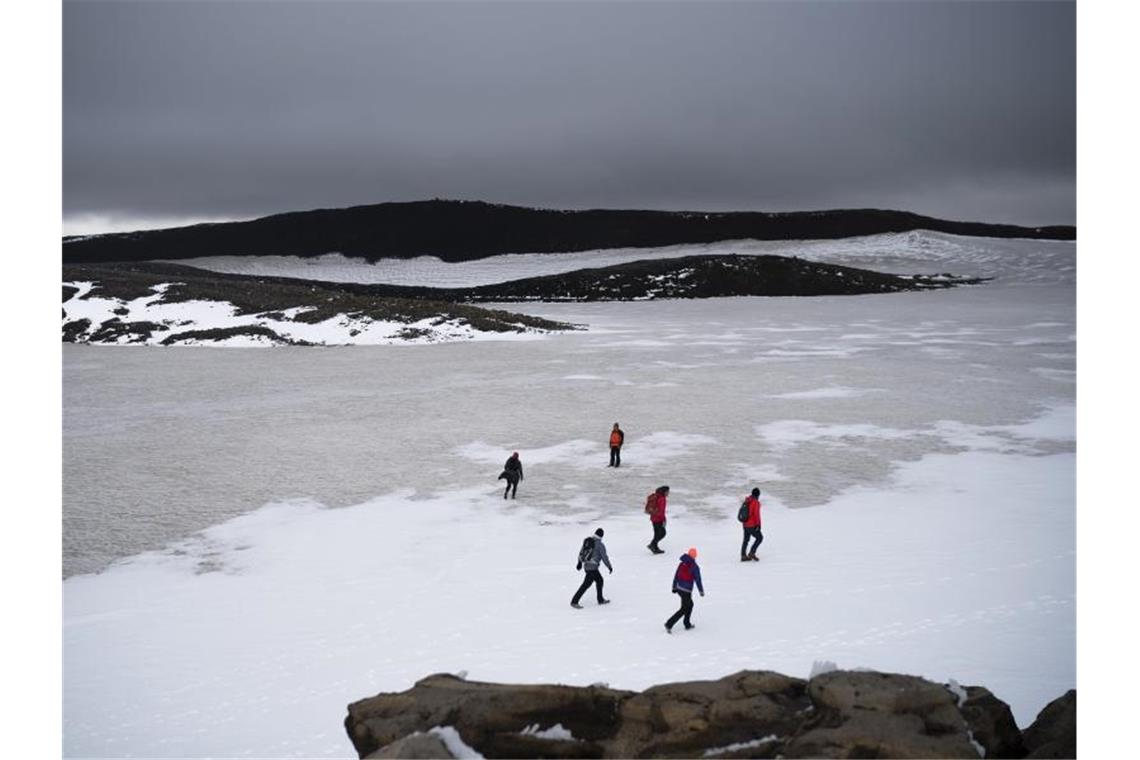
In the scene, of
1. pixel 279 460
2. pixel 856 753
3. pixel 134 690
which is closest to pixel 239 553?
pixel 134 690

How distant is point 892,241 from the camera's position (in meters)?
136

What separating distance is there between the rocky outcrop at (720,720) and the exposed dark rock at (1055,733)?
12mm

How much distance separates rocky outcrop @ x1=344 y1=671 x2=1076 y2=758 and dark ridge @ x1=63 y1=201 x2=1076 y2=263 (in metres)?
137

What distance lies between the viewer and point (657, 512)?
13.9m

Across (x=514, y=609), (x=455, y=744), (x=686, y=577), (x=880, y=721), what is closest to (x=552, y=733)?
(x=455, y=744)

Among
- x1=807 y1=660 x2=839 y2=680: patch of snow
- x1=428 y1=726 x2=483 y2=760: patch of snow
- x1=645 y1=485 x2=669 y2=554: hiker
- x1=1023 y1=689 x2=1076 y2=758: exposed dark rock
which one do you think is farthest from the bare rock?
x1=645 y1=485 x2=669 y2=554: hiker

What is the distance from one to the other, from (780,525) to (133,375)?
33.3m

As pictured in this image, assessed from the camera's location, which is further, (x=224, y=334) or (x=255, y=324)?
(x=255, y=324)

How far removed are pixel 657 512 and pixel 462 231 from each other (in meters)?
144

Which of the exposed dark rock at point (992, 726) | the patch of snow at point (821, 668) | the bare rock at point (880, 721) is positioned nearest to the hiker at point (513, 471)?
the patch of snow at point (821, 668)

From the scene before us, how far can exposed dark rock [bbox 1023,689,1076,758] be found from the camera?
233 inches

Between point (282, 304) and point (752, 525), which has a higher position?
point (282, 304)

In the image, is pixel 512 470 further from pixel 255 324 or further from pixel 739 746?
pixel 255 324
